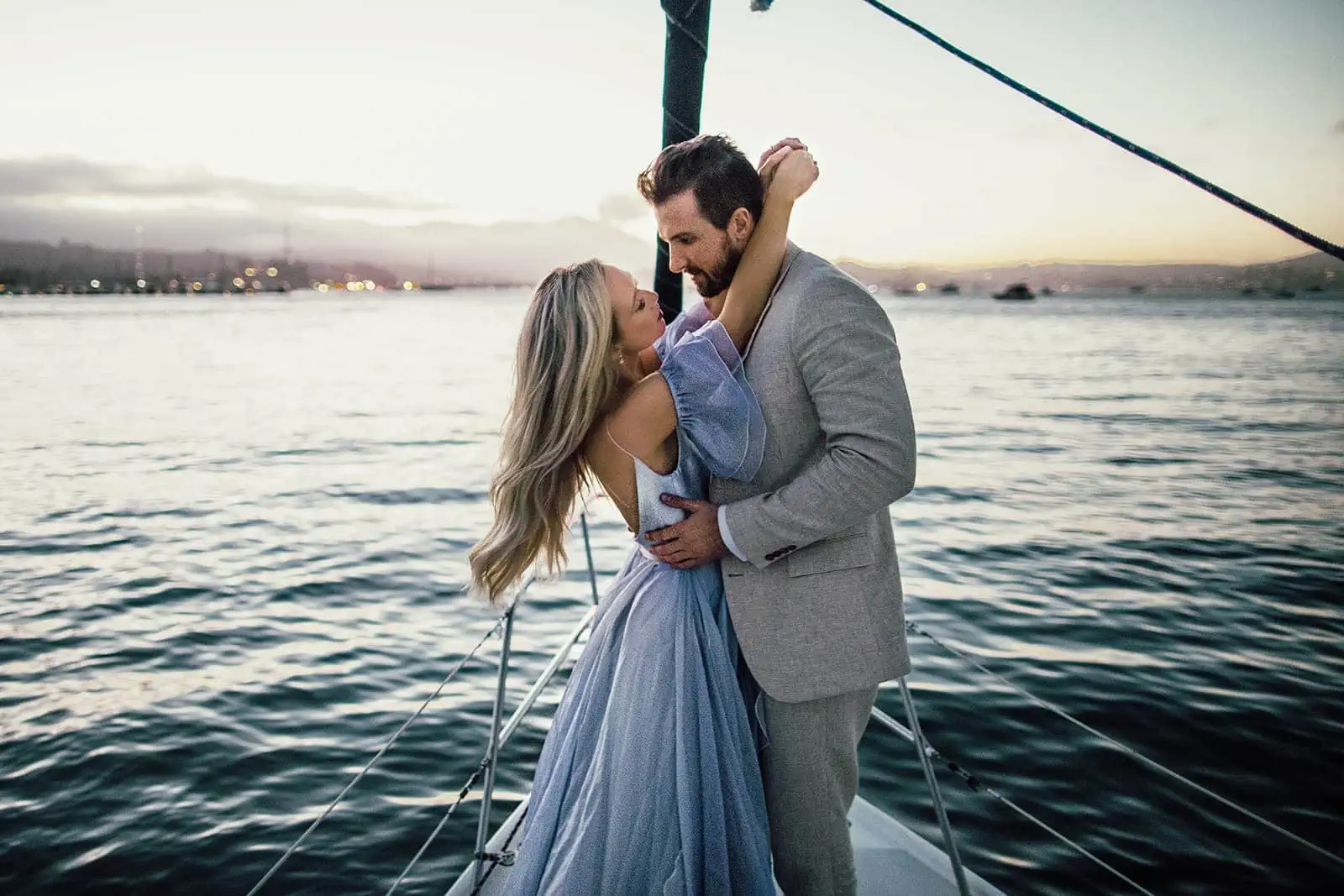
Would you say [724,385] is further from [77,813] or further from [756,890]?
[77,813]

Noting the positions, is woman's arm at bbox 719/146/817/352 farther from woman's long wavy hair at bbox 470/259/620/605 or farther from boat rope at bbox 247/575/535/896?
boat rope at bbox 247/575/535/896

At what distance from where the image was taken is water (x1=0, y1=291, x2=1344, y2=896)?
15.8ft

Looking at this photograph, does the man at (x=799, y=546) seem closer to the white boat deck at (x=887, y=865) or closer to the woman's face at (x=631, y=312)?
the woman's face at (x=631, y=312)

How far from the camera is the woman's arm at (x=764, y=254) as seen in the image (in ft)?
6.82

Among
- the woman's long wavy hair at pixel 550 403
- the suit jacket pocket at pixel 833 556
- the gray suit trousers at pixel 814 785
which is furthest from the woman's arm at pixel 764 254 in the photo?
the gray suit trousers at pixel 814 785

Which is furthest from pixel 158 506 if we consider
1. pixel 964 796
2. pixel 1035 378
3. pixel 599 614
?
pixel 1035 378

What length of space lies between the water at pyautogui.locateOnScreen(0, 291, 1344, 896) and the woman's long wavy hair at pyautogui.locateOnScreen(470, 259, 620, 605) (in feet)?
10.7

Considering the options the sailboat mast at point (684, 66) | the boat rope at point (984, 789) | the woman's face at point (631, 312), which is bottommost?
the boat rope at point (984, 789)

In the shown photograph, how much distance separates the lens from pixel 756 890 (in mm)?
1991

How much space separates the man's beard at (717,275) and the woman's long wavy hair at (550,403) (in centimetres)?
27

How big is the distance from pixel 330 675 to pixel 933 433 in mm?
15686

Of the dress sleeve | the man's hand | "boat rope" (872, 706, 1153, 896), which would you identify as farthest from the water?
the dress sleeve

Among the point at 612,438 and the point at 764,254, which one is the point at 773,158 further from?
the point at 612,438

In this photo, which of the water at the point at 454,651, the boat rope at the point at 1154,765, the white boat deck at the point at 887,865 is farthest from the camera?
the water at the point at 454,651
